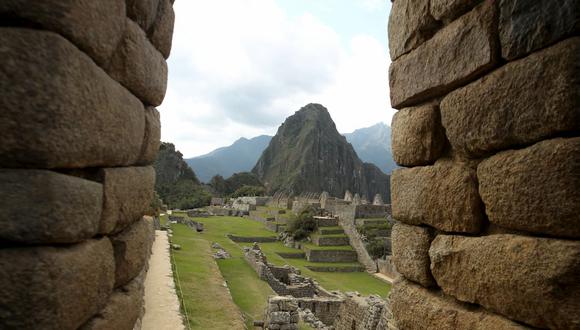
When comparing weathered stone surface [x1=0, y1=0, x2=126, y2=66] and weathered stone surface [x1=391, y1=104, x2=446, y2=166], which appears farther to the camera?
weathered stone surface [x1=391, y1=104, x2=446, y2=166]

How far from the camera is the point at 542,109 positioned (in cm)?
239

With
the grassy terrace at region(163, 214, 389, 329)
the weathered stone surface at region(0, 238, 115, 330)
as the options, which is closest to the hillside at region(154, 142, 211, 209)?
the grassy terrace at region(163, 214, 389, 329)

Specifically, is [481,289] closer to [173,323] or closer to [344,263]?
[173,323]

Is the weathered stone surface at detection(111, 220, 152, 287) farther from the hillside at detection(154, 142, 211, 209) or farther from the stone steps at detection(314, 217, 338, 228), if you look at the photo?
the hillside at detection(154, 142, 211, 209)

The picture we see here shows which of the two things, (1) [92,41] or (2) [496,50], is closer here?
(1) [92,41]

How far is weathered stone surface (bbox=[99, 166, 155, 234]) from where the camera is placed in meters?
2.87

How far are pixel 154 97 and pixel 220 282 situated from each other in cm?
1405

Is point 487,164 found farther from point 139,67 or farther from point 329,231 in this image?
point 329,231

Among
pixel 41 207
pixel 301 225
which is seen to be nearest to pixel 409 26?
pixel 41 207

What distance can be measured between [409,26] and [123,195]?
8.61 feet

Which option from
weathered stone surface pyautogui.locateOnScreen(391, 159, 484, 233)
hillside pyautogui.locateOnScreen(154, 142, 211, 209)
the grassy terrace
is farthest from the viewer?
hillside pyautogui.locateOnScreen(154, 142, 211, 209)

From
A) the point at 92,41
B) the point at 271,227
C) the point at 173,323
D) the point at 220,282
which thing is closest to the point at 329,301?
the point at 220,282

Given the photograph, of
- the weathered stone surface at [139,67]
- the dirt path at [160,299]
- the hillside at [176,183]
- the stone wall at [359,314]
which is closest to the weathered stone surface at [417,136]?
the weathered stone surface at [139,67]

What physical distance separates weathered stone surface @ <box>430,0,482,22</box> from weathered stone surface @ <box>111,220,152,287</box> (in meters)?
2.83
